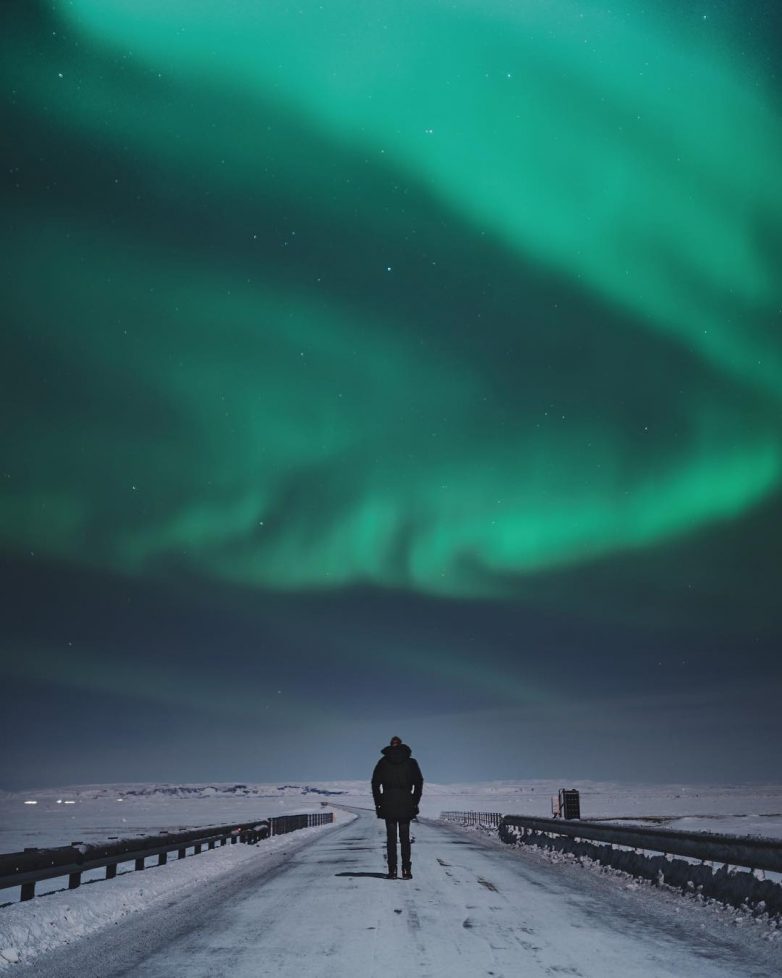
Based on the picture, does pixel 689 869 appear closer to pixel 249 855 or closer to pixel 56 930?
pixel 56 930

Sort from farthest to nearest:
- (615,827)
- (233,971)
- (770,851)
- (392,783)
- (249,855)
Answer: (249,855) → (615,827) → (392,783) → (770,851) → (233,971)

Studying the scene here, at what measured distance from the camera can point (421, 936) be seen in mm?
7816

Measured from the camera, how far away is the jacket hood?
1289 centimetres

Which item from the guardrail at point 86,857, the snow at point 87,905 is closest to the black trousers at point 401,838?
the snow at point 87,905

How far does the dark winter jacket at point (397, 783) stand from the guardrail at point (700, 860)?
3786 mm

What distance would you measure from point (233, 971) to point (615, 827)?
38.6 ft

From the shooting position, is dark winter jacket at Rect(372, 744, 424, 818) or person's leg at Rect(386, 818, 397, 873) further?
person's leg at Rect(386, 818, 397, 873)

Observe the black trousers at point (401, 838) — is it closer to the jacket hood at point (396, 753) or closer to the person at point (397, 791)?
the person at point (397, 791)

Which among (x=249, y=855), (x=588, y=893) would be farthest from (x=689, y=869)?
Answer: (x=249, y=855)

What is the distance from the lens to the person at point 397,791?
12664 millimetres

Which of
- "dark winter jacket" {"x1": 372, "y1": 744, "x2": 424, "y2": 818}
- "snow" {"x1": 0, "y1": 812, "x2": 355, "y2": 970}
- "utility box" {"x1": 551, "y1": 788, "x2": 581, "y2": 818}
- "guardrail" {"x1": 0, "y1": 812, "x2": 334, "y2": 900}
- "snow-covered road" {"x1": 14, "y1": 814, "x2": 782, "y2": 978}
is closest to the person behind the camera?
"snow-covered road" {"x1": 14, "y1": 814, "x2": 782, "y2": 978}

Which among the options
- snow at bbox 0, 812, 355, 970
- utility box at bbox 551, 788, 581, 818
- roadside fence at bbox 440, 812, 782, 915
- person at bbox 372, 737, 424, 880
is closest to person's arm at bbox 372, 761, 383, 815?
person at bbox 372, 737, 424, 880

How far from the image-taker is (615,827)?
16328mm

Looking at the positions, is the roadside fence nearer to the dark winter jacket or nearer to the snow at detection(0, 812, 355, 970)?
the dark winter jacket
